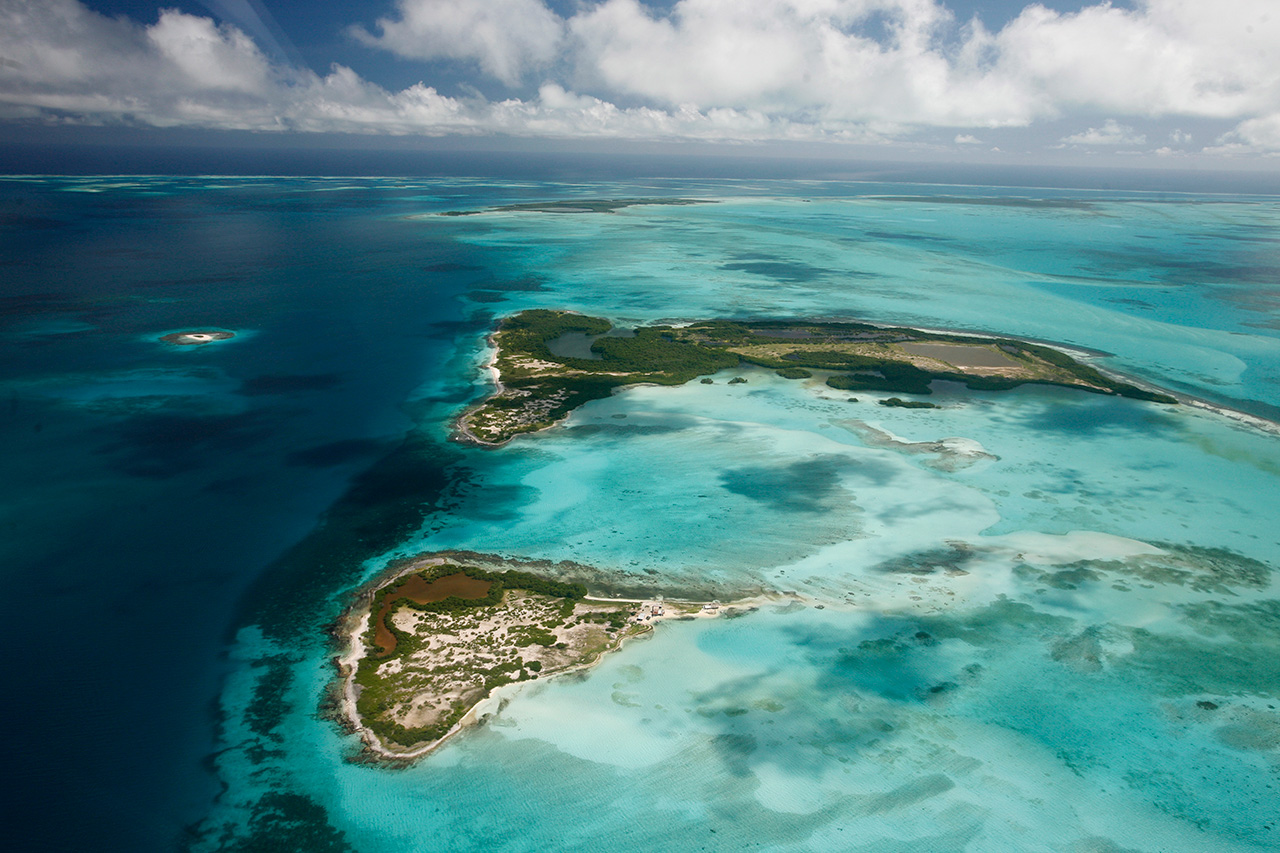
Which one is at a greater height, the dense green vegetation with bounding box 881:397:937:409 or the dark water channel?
the dark water channel

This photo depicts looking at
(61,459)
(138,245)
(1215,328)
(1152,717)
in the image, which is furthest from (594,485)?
(138,245)

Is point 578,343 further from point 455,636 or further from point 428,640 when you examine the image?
point 428,640

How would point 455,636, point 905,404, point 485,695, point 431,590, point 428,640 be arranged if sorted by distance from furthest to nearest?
1. point 905,404
2. point 431,590
3. point 455,636
4. point 428,640
5. point 485,695

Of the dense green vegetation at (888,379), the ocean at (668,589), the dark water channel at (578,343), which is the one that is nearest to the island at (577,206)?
the dark water channel at (578,343)

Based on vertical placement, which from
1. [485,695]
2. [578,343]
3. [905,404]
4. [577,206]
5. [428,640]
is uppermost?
[577,206]

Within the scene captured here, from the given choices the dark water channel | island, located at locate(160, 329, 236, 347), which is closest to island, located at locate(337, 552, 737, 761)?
the dark water channel

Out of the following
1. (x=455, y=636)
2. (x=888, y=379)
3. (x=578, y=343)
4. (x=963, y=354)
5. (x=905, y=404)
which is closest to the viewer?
(x=455, y=636)

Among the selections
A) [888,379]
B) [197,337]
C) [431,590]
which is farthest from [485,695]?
[197,337]

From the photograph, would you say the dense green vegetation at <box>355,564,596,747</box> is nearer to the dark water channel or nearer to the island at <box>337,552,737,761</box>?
the island at <box>337,552,737,761</box>
